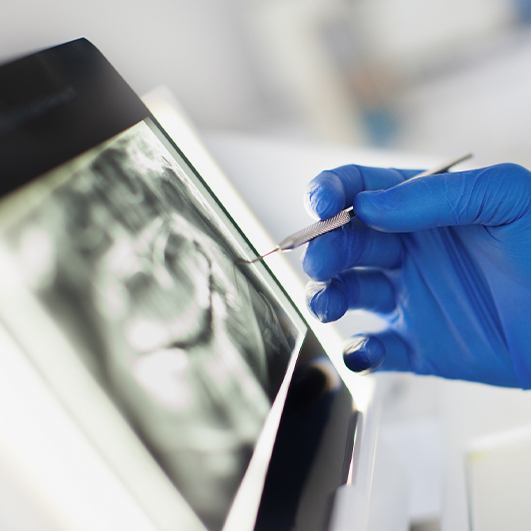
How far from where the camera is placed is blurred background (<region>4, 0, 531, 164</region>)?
51.0 inches

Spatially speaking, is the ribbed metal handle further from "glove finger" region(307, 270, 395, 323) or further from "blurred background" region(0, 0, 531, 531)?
"blurred background" region(0, 0, 531, 531)

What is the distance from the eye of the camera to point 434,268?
93 centimetres

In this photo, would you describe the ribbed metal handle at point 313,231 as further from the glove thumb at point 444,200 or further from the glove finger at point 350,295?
the glove finger at point 350,295

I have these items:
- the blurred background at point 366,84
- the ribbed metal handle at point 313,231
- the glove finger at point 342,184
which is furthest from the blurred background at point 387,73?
the ribbed metal handle at point 313,231

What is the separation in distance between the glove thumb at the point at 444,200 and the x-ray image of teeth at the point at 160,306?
0.21 meters

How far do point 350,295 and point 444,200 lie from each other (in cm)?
23

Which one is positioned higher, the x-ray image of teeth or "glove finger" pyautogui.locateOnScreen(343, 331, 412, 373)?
the x-ray image of teeth

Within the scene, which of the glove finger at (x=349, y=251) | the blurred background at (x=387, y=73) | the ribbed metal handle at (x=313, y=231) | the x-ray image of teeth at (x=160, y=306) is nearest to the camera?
the x-ray image of teeth at (x=160, y=306)

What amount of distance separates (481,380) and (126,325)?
68cm

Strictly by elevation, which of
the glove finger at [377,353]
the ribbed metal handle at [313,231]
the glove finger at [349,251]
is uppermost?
the ribbed metal handle at [313,231]

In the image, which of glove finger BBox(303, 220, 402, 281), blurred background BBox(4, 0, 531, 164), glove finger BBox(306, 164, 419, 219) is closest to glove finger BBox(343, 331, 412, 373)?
glove finger BBox(303, 220, 402, 281)

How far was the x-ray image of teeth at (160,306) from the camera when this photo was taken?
1.53ft

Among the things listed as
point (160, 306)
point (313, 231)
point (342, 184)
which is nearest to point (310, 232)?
point (313, 231)

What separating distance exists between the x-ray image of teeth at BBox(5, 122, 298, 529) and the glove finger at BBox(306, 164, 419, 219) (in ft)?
0.47
